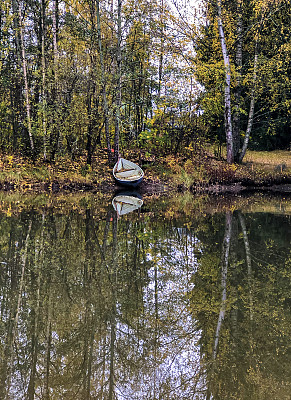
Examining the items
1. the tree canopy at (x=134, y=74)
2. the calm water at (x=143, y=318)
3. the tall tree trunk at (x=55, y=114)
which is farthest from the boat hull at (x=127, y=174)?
the calm water at (x=143, y=318)

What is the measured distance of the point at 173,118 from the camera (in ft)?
62.1

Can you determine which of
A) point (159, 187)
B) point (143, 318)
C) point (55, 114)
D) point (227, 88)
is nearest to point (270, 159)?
point (227, 88)

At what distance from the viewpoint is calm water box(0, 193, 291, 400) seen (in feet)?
7.76

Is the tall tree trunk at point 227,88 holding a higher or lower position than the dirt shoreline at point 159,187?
higher

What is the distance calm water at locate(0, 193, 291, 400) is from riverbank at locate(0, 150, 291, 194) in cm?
873

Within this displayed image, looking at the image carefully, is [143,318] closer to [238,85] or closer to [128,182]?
[128,182]

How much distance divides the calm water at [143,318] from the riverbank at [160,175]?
8.73m

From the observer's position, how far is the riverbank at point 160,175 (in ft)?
48.7

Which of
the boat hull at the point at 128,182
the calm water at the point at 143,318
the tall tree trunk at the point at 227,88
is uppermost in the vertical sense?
the tall tree trunk at the point at 227,88

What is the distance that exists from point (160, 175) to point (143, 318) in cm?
1414

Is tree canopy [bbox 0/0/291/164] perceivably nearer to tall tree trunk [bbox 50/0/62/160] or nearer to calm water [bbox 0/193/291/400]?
tall tree trunk [bbox 50/0/62/160]

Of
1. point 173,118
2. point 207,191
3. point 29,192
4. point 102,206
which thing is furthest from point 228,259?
point 173,118

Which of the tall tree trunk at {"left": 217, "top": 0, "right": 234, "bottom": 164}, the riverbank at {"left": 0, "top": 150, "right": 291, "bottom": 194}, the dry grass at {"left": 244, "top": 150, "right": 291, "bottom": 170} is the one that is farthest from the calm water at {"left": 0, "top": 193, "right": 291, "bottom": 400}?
the dry grass at {"left": 244, "top": 150, "right": 291, "bottom": 170}

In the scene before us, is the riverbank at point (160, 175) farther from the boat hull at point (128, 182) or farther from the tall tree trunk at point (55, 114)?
the tall tree trunk at point (55, 114)
